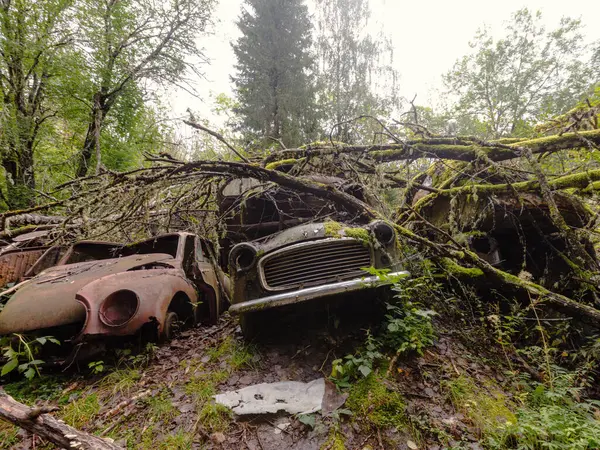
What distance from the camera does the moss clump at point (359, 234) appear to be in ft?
9.21

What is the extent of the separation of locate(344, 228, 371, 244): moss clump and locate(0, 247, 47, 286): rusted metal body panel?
509cm

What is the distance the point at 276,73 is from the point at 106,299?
17.7 m

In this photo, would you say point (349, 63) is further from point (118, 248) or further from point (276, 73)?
point (118, 248)

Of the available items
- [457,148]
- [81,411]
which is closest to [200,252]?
[81,411]

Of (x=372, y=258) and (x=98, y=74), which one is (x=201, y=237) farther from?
(x=98, y=74)

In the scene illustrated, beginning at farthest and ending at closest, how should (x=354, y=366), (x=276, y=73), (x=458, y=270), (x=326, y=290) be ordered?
(x=276, y=73), (x=458, y=270), (x=354, y=366), (x=326, y=290)

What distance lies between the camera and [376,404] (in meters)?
2.14

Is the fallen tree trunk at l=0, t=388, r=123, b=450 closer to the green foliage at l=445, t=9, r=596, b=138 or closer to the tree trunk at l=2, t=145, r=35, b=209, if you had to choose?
the tree trunk at l=2, t=145, r=35, b=209

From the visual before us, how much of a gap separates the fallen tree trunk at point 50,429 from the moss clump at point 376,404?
1601 millimetres

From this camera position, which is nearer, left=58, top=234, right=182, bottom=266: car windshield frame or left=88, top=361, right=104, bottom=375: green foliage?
left=88, top=361, right=104, bottom=375: green foliage

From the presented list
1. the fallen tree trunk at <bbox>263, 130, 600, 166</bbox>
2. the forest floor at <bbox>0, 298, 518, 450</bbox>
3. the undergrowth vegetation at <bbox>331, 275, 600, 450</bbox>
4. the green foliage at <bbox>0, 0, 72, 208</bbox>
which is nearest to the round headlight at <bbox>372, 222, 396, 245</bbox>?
the undergrowth vegetation at <bbox>331, 275, 600, 450</bbox>

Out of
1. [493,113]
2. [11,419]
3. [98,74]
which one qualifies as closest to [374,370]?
[11,419]

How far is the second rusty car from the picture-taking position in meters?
2.69

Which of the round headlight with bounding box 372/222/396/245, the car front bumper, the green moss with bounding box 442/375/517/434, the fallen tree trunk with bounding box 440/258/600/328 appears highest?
the round headlight with bounding box 372/222/396/245
